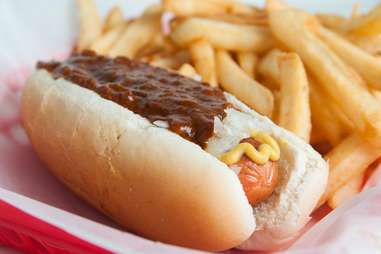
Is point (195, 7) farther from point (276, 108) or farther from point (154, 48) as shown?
point (276, 108)

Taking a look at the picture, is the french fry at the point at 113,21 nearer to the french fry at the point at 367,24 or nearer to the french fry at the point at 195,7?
the french fry at the point at 195,7

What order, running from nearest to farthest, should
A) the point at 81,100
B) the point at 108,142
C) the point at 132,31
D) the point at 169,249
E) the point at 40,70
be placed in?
the point at 169,249 < the point at 108,142 < the point at 81,100 < the point at 40,70 < the point at 132,31

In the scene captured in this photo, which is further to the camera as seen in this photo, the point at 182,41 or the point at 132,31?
the point at 132,31

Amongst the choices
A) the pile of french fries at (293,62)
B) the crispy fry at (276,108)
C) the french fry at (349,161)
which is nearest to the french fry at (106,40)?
the pile of french fries at (293,62)

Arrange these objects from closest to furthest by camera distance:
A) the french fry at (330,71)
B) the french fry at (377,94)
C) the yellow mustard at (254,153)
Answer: the yellow mustard at (254,153) → the french fry at (330,71) → the french fry at (377,94)

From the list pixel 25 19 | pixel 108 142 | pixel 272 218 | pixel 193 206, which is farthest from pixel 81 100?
pixel 25 19

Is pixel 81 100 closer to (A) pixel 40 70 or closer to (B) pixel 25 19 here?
(A) pixel 40 70
